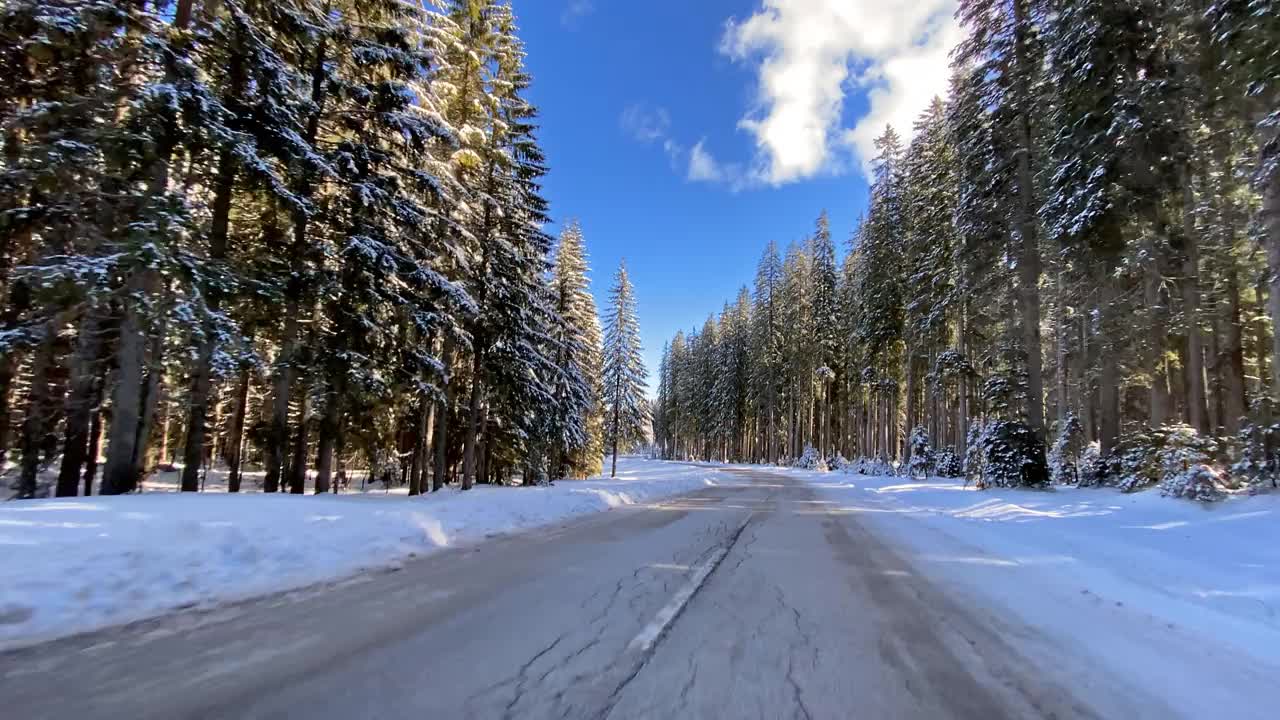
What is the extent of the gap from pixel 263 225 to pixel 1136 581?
1651cm

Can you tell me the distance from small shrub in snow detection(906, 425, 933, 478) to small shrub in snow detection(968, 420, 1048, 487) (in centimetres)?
1088

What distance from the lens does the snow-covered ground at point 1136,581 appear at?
3.81m

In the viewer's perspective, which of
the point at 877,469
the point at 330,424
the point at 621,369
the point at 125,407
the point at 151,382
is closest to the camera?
the point at 125,407

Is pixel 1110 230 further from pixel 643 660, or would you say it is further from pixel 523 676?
pixel 523 676

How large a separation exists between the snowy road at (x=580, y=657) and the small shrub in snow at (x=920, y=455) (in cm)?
2243

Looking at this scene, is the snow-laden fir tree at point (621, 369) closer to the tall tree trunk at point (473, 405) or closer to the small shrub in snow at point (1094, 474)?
the tall tree trunk at point (473, 405)

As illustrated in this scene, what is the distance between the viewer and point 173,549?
552 centimetres

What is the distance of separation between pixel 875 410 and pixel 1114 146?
33.0 metres

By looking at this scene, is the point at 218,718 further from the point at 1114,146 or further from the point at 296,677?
the point at 1114,146

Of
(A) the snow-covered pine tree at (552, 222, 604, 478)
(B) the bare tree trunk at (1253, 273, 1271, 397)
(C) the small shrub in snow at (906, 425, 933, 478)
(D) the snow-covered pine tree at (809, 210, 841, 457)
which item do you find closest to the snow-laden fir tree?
(A) the snow-covered pine tree at (552, 222, 604, 478)

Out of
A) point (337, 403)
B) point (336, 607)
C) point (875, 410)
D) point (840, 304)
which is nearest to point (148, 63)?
point (337, 403)

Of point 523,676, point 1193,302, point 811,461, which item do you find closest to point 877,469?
point 811,461

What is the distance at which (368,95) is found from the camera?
39.1 ft

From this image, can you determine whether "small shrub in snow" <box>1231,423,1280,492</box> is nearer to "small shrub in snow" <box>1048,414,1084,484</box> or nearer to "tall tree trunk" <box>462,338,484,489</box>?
"small shrub in snow" <box>1048,414,1084,484</box>
